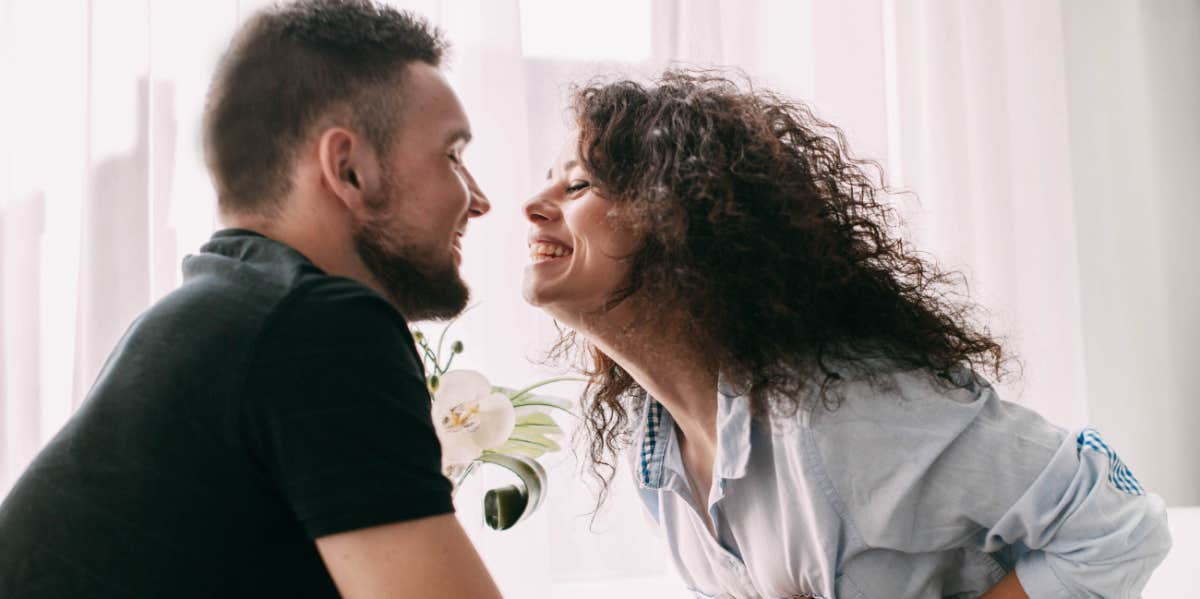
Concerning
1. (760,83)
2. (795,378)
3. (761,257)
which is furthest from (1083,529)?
(760,83)

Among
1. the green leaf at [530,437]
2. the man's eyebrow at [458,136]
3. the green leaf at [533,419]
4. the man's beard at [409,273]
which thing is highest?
the man's eyebrow at [458,136]

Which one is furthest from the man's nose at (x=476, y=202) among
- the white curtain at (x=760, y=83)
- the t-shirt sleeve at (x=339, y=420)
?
the white curtain at (x=760, y=83)

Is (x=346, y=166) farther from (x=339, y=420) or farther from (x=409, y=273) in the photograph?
(x=339, y=420)

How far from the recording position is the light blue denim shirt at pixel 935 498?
1.08 m

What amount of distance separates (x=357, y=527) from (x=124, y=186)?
1335 millimetres

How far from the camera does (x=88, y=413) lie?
803mm

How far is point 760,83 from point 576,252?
1036 millimetres

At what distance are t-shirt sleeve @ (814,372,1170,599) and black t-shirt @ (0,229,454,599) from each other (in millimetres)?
537

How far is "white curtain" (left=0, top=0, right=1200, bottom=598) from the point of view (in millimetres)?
1787

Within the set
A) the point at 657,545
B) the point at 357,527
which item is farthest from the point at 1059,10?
the point at 357,527

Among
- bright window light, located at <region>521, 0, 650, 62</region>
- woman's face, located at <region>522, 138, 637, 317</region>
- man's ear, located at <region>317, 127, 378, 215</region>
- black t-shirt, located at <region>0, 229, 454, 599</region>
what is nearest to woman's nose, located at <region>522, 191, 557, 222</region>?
woman's face, located at <region>522, 138, 637, 317</region>

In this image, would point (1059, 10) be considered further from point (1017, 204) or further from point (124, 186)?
point (124, 186)

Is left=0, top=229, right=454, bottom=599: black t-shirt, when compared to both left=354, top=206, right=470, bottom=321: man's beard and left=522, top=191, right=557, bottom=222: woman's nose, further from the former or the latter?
left=522, top=191, right=557, bottom=222: woman's nose

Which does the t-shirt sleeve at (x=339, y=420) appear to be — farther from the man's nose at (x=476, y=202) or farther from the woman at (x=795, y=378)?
the woman at (x=795, y=378)
